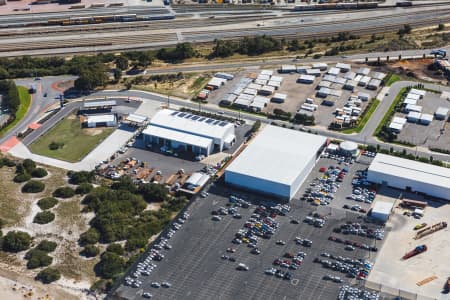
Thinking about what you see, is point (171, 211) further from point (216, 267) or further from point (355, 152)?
point (355, 152)

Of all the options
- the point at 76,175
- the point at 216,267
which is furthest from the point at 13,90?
the point at 216,267

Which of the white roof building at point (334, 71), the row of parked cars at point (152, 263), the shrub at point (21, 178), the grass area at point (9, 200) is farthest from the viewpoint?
the white roof building at point (334, 71)

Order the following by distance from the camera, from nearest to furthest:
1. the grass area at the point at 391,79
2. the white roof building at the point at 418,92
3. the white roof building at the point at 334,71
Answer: the white roof building at the point at 418,92 → the grass area at the point at 391,79 → the white roof building at the point at 334,71

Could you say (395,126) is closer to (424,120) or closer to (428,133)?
(428,133)

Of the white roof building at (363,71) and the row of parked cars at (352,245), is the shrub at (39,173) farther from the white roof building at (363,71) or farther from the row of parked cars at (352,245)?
the white roof building at (363,71)

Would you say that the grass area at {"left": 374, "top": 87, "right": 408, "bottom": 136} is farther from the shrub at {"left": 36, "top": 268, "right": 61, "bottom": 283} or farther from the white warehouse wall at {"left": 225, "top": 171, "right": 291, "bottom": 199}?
the shrub at {"left": 36, "top": 268, "right": 61, "bottom": 283}

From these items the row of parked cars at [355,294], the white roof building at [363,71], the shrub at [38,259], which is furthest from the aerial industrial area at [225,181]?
the white roof building at [363,71]

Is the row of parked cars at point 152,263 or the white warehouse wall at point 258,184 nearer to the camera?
the row of parked cars at point 152,263
